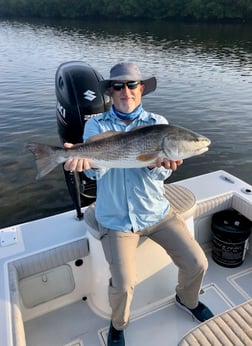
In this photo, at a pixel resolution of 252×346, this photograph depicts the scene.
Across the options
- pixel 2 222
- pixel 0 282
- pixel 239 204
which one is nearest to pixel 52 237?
pixel 0 282

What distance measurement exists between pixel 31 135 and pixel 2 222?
415cm

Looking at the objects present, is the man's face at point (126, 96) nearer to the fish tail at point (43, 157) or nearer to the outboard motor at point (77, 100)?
the fish tail at point (43, 157)

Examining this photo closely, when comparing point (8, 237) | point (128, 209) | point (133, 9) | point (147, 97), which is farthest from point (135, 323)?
point (133, 9)

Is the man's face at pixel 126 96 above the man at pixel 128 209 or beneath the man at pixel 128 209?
above

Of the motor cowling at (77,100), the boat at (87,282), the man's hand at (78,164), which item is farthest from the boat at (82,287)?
the motor cowling at (77,100)

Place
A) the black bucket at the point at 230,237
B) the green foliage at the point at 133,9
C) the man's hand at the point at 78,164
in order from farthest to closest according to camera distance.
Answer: the green foliage at the point at 133,9 < the black bucket at the point at 230,237 < the man's hand at the point at 78,164

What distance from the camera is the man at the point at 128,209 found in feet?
9.44

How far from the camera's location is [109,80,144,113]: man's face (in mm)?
2936

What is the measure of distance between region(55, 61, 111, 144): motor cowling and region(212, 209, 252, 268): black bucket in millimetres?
2361

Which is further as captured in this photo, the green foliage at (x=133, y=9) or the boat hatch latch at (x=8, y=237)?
the green foliage at (x=133, y=9)

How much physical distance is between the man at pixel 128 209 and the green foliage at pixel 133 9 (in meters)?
44.5

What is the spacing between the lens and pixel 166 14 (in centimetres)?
4788

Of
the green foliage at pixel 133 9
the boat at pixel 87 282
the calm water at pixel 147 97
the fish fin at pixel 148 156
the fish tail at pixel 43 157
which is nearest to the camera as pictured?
the fish fin at pixel 148 156

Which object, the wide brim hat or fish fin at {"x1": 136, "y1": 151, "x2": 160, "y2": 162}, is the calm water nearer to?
the wide brim hat
